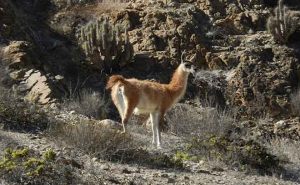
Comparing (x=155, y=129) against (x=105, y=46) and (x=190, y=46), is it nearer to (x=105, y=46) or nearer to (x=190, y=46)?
(x=105, y=46)

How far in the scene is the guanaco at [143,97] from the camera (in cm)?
1045

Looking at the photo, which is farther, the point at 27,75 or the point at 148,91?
the point at 27,75

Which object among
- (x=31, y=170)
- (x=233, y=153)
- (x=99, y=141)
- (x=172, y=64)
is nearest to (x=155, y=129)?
(x=233, y=153)

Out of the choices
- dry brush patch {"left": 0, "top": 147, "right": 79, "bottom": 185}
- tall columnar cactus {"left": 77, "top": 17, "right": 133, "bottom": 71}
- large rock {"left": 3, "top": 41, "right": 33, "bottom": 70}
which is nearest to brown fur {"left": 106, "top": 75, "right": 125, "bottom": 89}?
dry brush patch {"left": 0, "top": 147, "right": 79, "bottom": 185}

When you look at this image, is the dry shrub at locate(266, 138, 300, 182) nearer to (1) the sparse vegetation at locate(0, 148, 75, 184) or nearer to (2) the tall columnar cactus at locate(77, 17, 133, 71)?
(1) the sparse vegetation at locate(0, 148, 75, 184)

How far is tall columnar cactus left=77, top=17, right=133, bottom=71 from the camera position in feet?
53.9

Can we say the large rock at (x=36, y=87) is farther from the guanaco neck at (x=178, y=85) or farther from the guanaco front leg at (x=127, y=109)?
the guanaco front leg at (x=127, y=109)

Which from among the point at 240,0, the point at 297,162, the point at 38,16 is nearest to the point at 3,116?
the point at 297,162

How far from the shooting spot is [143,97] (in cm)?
1073

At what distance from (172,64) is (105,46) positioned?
187 cm

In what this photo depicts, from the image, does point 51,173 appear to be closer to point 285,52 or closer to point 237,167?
point 237,167

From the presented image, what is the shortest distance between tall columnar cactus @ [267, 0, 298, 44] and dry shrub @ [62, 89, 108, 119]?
5.34 m

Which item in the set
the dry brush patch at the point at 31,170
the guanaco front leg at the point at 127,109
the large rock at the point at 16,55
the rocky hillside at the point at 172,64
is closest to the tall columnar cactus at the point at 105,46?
the rocky hillside at the point at 172,64

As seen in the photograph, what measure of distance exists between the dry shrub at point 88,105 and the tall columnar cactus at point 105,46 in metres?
1.67
